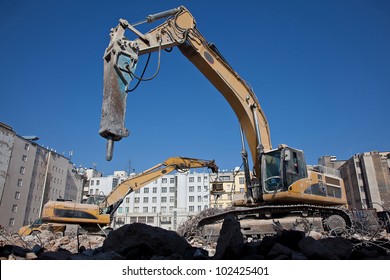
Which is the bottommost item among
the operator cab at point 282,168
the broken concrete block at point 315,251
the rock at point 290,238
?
the broken concrete block at point 315,251

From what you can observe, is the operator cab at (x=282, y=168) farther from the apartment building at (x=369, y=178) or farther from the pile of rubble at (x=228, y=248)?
the apartment building at (x=369, y=178)

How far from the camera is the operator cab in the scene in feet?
25.5

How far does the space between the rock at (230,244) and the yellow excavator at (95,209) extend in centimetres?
1126

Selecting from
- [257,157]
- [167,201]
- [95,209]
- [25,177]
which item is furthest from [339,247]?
[167,201]

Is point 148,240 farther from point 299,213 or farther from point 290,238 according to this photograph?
point 299,213

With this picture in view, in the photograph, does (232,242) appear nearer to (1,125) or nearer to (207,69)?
(207,69)

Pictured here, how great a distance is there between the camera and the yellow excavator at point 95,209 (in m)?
14.1

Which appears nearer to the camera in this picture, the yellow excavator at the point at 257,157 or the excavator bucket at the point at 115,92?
the excavator bucket at the point at 115,92

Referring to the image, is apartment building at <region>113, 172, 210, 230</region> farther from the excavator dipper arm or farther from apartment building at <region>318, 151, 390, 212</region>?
the excavator dipper arm

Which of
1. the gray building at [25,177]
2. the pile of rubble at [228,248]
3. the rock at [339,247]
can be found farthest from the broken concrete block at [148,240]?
the gray building at [25,177]

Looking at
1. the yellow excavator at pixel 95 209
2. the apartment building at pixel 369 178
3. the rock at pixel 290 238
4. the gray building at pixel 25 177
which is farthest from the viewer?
the apartment building at pixel 369 178

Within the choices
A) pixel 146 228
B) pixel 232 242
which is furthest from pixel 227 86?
pixel 232 242
